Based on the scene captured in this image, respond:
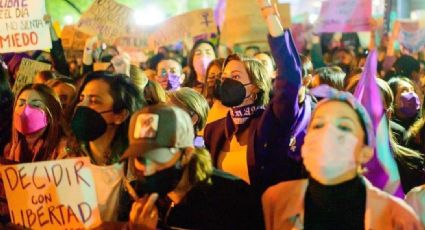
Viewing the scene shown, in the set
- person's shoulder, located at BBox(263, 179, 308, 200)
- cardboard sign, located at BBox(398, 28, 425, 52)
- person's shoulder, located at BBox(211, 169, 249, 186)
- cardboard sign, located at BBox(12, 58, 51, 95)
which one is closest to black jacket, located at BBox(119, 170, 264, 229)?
person's shoulder, located at BBox(211, 169, 249, 186)

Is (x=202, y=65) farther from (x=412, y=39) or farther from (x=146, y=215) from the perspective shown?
(x=146, y=215)

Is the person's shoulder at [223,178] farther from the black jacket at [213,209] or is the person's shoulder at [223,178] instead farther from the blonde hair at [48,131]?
the blonde hair at [48,131]

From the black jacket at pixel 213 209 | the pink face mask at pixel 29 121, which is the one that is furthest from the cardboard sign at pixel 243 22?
the black jacket at pixel 213 209

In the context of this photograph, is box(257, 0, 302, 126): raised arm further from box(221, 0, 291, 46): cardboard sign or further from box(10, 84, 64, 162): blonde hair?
box(10, 84, 64, 162): blonde hair

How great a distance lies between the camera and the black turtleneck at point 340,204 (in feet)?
9.10

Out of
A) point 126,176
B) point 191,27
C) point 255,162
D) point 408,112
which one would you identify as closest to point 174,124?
point 126,176

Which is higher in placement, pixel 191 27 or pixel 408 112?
pixel 191 27

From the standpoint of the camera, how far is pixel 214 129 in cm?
436

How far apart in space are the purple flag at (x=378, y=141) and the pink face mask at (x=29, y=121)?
1.93 metres

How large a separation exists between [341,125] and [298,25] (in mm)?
5754

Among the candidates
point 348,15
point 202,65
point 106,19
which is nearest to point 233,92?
point 348,15

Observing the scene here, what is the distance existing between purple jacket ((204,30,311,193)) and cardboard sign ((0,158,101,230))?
85cm

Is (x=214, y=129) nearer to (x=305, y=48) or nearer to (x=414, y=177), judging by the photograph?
(x=414, y=177)

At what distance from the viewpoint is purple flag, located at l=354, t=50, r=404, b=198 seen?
299cm
